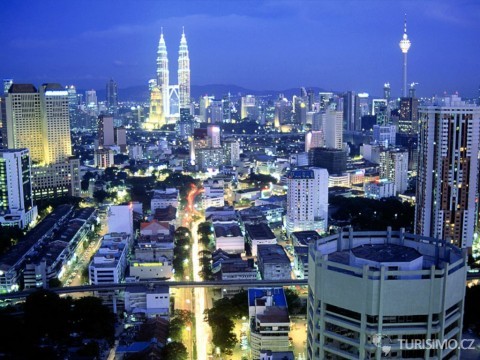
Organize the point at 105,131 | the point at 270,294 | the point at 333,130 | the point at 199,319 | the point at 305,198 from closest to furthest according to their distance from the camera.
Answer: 1. the point at 270,294
2. the point at 199,319
3. the point at 305,198
4. the point at 333,130
5. the point at 105,131

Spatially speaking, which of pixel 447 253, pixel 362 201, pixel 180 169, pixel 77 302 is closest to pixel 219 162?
pixel 180 169

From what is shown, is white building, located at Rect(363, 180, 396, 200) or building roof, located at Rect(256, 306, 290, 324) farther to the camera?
white building, located at Rect(363, 180, 396, 200)

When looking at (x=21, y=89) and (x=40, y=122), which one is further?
(x=40, y=122)

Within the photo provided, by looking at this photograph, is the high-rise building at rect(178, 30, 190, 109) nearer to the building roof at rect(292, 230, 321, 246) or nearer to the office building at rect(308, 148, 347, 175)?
the office building at rect(308, 148, 347, 175)

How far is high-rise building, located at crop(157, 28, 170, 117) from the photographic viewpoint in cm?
4109

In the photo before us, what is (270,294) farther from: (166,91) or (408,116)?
(166,91)

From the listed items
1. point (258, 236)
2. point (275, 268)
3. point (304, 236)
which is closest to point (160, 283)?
point (275, 268)

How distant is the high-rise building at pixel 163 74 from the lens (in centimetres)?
4109

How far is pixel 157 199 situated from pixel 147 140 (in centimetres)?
1813

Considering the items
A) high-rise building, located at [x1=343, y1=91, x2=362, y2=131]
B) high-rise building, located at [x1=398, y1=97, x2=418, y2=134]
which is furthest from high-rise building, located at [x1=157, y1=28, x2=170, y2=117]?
high-rise building, located at [x1=398, y1=97, x2=418, y2=134]

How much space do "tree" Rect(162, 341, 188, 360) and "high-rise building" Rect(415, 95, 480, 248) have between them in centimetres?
604

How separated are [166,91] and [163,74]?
51.8 inches

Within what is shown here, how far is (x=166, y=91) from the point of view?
136ft

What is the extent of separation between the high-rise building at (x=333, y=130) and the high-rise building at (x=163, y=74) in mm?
18156
